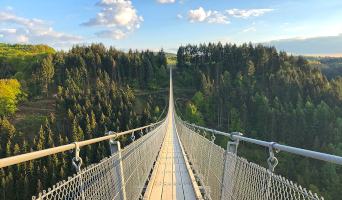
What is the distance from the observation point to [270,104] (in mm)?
40906

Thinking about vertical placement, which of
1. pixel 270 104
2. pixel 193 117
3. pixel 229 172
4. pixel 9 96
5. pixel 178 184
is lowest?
pixel 193 117

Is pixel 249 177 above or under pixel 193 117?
above

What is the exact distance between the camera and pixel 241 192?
1.84m

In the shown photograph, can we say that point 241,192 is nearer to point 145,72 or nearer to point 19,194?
point 19,194

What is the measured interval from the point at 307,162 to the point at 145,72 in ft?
129

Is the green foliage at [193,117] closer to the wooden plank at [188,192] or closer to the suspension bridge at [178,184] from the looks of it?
the wooden plank at [188,192]

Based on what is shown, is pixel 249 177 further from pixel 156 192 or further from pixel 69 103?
pixel 69 103

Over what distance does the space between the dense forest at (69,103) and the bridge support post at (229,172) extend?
2754 cm

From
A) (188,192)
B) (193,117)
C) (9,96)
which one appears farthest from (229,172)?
(9,96)

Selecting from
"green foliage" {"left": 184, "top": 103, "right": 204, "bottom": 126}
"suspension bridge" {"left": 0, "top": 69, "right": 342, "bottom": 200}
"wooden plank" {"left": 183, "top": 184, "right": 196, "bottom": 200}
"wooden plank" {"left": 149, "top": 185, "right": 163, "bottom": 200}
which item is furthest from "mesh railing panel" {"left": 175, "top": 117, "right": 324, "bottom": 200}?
"green foliage" {"left": 184, "top": 103, "right": 204, "bottom": 126}

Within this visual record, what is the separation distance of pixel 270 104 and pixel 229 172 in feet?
143

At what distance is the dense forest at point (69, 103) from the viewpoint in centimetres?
2542

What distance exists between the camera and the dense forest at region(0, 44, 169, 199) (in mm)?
25422

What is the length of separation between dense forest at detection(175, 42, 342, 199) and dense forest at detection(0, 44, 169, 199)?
37.9 feet
